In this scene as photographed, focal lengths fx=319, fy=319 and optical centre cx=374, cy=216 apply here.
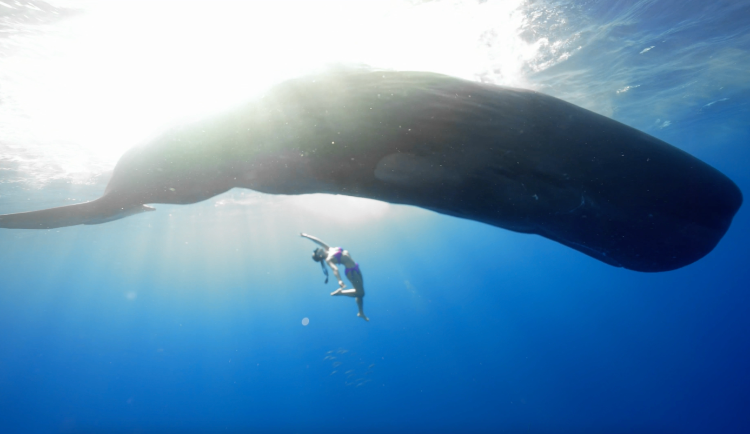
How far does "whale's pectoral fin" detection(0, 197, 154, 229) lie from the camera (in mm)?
2748

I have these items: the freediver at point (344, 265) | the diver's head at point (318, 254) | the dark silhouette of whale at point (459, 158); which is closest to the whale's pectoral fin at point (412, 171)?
the dark silhouette of whale at point (459, 158)

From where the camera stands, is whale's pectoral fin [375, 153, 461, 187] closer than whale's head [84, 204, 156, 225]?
Yes

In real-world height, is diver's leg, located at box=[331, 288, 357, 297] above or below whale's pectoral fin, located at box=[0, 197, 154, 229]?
below

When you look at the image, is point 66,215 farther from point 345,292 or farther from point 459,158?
point 345,292

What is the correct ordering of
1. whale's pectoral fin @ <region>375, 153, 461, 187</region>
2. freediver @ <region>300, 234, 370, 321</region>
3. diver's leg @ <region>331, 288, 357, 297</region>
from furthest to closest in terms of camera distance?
diver's leg @ <region>331, 288, 357, 297</region> → freediver @ <region>300, 234, 370, 321</region> → whale's pectoral fin @ <region>375, 153, 461, 187</region>

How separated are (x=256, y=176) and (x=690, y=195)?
3503 mm

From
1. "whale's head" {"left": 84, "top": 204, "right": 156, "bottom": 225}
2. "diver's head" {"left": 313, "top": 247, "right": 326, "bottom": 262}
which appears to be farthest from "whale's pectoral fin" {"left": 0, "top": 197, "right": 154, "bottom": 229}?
"diver's head" {"left": 313, "top": 247, "right": 326, "bottom": 262}

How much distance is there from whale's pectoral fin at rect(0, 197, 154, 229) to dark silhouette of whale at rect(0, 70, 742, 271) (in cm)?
2

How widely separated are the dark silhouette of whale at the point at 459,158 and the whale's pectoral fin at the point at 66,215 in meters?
0.02

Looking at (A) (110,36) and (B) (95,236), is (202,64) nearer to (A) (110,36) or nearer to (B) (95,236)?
(A) (110,36)

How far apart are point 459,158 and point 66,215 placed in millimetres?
3502

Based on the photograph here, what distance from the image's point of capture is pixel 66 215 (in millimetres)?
2891

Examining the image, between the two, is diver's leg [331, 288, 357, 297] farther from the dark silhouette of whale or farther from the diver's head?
the dark silhouette of whale

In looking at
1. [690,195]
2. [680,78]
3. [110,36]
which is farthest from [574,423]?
[110,36]
